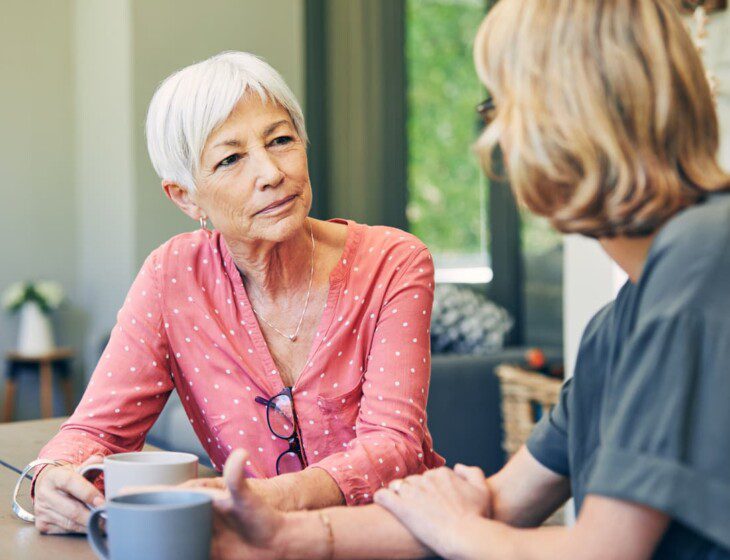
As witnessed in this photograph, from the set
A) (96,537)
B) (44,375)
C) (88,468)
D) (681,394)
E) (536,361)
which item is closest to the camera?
(681,394)

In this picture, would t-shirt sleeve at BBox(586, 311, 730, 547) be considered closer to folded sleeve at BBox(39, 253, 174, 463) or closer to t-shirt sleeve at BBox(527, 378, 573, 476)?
t-shirt sleeve at BBox(527, 378, 573, 476)

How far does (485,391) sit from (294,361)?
2.15m

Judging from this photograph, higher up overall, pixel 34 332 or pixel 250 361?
pixel 250 361

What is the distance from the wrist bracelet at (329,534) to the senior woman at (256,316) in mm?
351

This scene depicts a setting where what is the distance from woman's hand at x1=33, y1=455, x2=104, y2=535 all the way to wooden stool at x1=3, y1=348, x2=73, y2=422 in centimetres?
369

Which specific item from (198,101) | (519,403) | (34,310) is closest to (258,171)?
(198,101)

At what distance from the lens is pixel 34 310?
473cm

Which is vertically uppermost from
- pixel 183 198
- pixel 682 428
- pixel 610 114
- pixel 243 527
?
pixel 610 114

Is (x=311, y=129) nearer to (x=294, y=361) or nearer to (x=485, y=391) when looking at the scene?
(x=485, y=391)

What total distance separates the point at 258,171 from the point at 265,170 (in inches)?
0.6

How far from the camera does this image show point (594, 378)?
101 centimetres

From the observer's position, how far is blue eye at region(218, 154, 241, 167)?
1.50 metres

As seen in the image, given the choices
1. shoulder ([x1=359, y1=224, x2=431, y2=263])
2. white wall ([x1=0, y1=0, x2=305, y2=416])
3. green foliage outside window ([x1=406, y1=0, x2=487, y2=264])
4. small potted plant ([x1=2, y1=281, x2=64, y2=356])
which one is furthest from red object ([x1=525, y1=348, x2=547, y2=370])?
small potted plant ([x1=2, y1=281, x2=64, y2=356])

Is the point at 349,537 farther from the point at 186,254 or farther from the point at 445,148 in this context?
the point at 445,148
